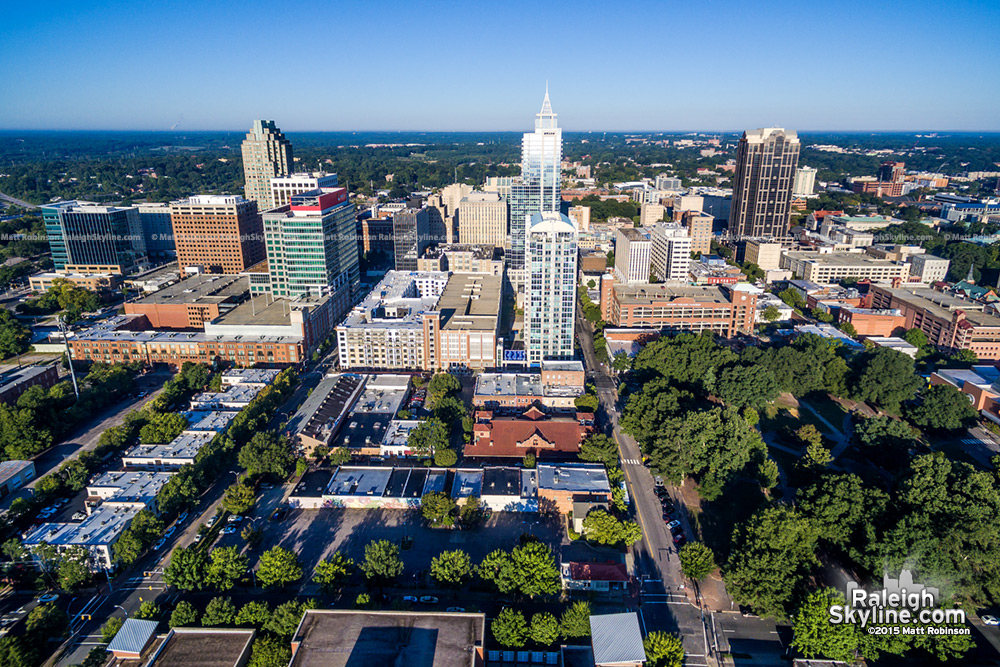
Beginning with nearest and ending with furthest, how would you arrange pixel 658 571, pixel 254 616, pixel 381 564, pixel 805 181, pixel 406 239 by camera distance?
pixel 254 616 → pixel 381 564 → pixel 658 571 → pixel 406 239 → pixel 805 181

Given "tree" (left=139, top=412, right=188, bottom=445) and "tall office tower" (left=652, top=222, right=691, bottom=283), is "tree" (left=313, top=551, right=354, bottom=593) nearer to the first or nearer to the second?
"tree" (left=139, top=412, right=188, bottom=445)

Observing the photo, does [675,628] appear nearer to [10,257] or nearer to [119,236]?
[119,236]

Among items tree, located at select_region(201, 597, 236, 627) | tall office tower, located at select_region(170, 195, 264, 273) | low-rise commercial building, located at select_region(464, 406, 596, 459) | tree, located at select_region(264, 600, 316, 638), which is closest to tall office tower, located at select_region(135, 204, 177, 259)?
tall office tower, located at select_region(170, 195, 264, 273)

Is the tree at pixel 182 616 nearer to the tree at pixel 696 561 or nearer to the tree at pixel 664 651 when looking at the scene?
the tree at pixel 664 651

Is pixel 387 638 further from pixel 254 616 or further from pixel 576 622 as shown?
pixel 576 622

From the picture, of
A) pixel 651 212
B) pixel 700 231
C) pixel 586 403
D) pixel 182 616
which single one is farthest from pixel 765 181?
pixel 182 616
